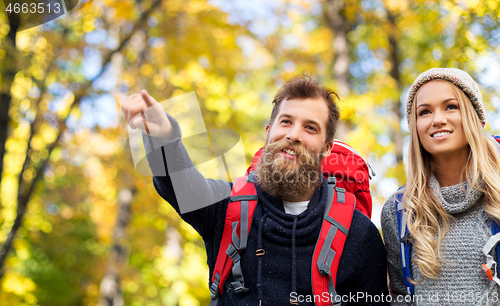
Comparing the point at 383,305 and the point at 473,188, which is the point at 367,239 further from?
the point at 473,188

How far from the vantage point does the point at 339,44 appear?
7.61 m

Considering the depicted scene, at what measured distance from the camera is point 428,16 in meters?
6.31

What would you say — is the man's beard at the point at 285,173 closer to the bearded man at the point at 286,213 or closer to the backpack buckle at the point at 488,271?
the bearded man at the point at 286,213

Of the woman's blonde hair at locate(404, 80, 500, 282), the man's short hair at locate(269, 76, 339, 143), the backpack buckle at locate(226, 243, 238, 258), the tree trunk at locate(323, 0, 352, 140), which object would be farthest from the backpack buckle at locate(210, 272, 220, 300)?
the tree trunk at locate(323, 0, 352, 140)

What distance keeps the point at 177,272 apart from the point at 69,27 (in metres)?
7.83

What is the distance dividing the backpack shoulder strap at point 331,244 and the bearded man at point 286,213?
0.16 feet

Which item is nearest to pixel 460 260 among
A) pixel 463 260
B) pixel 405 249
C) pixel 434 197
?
pixel 463 260

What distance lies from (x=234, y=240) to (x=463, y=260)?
4.11 ft

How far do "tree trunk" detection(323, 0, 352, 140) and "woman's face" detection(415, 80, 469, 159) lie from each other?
457cm

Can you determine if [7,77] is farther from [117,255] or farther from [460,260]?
[460,260]

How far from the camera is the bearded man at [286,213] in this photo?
6.62ft

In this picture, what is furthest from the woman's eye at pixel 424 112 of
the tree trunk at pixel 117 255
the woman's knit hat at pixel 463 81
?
the tree trunk at pixel 117 255

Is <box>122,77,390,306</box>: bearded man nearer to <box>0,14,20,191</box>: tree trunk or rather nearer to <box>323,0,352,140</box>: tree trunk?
<box>0,14,20,191</box>: tree trunk

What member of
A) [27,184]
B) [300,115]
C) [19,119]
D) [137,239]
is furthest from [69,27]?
[137,239]
